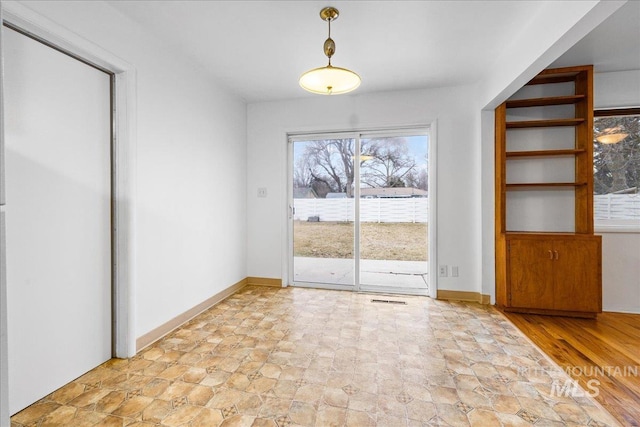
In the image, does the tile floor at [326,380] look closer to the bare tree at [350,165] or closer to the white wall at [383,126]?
the white wall at [383,126]

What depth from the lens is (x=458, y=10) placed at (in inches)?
89.4

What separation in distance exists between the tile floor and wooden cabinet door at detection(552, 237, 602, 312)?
690mm

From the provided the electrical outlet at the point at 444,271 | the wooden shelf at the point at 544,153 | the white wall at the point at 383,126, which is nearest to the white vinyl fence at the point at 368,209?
the white wall at the point at 383,126

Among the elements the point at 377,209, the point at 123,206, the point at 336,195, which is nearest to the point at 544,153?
the point at 377,209

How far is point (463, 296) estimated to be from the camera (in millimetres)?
3688

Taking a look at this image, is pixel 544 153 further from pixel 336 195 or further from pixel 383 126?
pixel 336 195

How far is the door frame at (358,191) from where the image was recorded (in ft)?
12.4

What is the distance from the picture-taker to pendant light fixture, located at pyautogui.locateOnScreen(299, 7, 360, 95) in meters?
2.15

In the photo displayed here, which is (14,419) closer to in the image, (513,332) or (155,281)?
(155,281)

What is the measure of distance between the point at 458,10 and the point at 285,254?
10.6 feet

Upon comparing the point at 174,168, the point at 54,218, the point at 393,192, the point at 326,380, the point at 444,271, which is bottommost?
the point at 326,380

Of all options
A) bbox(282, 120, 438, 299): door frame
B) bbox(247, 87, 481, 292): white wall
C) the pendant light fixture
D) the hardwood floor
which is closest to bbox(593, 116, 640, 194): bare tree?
bbox(247, 87, 481, 292): white wall

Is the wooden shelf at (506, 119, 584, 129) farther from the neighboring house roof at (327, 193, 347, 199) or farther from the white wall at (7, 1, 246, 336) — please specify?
the white wall at (7, 1, 246, 336)

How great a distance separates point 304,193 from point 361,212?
844 millimetres
